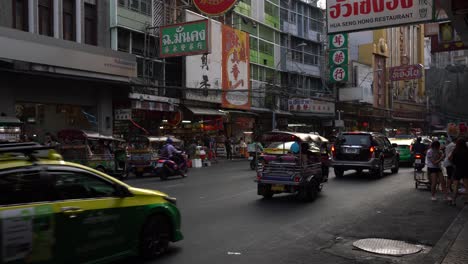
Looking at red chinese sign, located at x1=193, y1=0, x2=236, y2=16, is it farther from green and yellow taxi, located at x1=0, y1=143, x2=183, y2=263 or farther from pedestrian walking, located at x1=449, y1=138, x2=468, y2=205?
green and yellow taxi, located at x1=0, y1=143, x2=183, y2=263

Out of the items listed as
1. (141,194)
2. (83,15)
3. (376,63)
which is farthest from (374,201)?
(376,63)

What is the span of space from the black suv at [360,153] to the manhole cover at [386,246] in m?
10.5

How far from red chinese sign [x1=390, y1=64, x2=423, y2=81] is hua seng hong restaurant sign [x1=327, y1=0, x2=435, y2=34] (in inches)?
1378

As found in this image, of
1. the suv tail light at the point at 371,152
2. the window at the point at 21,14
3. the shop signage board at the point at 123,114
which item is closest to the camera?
the suv tail light at the point at 371,152

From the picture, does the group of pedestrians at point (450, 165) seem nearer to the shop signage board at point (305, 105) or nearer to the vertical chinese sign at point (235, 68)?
the vertical chinese sign at point (235, 68)

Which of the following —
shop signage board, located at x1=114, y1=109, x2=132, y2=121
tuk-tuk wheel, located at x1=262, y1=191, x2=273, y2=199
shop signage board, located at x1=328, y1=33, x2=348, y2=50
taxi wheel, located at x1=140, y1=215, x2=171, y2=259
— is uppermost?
shop signage board, located at x1=328, y1=33, x2=348, y2=50

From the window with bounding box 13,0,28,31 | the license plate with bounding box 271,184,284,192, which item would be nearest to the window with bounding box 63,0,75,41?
the window with bounding box 13,0,28,31

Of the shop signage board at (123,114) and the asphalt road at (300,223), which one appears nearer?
the asphalt road at (300,223)

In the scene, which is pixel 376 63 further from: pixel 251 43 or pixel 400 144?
pixel 400 144

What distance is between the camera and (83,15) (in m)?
26.0

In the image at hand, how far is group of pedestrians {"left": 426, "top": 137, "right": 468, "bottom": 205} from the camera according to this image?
1172 cm

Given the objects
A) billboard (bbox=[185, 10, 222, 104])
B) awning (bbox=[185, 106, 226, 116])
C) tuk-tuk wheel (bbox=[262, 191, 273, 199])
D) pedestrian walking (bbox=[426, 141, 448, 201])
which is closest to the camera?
pedestrian walking (bbox=[426, 141, 448, 201])

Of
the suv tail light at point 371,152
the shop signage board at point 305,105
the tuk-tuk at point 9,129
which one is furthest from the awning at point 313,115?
the tuk-tuk at point 9,129

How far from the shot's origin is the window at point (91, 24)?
2675cm
